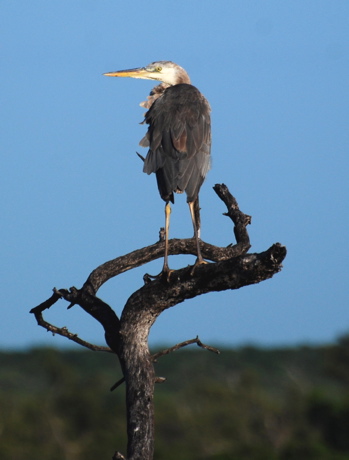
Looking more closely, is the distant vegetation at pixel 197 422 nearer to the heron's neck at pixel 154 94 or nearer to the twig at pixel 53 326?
the heron's neck at pixel 154 94

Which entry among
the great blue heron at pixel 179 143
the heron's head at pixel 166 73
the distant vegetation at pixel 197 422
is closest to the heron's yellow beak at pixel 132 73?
the heron's head at pixel 166 73

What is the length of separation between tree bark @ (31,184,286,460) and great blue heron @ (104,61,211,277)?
414 millimetres

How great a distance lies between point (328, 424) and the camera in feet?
108

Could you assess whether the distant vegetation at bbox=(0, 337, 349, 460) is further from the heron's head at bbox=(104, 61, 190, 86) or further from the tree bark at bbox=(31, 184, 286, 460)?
the tree bark at bbox=(31, 184, 286, 460)

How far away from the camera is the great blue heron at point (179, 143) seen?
292 inches

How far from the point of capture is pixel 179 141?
767 cm

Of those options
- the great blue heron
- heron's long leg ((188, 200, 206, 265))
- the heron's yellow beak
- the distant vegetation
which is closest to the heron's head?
the heron's yellow beak

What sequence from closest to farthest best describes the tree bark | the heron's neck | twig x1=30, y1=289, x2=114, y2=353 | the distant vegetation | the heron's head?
the tree bark < twig x1=30, y1=289, x2=114, y2=353 < the heron's neck < the heron's head < the distant vegetation

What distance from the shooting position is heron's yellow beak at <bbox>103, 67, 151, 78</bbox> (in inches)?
365

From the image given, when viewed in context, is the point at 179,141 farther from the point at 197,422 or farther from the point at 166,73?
the point at 197,422

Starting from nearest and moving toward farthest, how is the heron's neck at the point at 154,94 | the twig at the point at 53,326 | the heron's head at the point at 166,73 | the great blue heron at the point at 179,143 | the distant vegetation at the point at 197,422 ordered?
1. the twig at the point at 53,326
2. the great blue heron at the point at 179,143
3. the heron's neck at the point at 154,94
4. the heron's head at the point at 166,73
5. the distant vegetation at the point at 197,422

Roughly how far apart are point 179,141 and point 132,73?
6.39ft

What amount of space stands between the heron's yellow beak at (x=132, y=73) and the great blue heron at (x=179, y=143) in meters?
0.84

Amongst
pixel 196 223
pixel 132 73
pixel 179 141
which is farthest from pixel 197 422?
pixel 179 141
